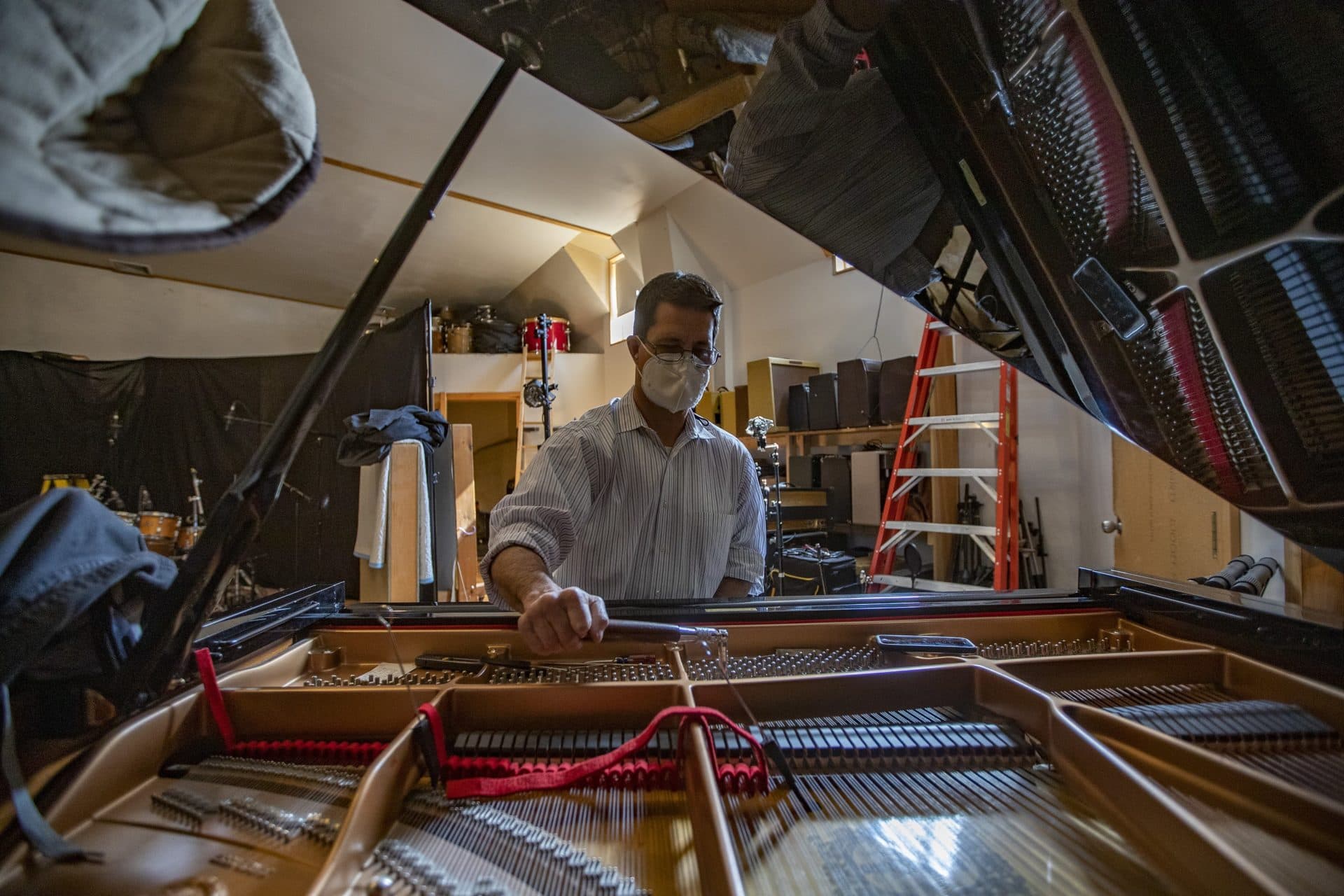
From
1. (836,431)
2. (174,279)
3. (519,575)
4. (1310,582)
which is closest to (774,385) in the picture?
(836,431)

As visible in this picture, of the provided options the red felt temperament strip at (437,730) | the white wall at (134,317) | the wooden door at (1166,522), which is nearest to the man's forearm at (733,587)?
the red felt temperament strip at (437,730)

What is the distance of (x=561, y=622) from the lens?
1.06m

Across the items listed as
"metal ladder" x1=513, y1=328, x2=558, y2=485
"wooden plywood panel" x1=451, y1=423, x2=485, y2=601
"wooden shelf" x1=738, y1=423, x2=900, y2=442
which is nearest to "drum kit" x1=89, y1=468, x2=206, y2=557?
"wooden plywood panel" x1=451, y1=423, x2=485, y2=601

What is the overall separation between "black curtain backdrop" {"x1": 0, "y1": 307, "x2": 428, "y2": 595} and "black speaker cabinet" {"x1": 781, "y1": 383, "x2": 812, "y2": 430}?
4.39 m

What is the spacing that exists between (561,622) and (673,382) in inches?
42.1

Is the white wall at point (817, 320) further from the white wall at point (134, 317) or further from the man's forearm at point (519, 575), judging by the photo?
the white wall at point (134, 317)

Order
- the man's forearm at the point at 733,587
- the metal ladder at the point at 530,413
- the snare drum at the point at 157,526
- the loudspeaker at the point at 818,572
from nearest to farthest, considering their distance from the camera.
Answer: the man's forearm at the point at 733,587 → the loudspeaker at the point at 818,572 → the snare drum at the point at 157,526 → the metal ladder at the point at 530,413

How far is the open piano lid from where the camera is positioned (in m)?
0.77

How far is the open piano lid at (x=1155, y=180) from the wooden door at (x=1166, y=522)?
168cm

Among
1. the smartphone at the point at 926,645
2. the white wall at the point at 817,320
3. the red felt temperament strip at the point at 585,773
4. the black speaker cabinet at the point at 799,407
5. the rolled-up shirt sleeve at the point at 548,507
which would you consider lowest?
the red felt temperament strip at the point at 585,773

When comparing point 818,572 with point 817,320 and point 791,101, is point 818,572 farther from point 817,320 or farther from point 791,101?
point 791,101

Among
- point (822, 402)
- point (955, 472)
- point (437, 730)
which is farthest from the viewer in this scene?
point (822, 402)

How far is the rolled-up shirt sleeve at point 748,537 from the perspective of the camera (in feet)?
7.27

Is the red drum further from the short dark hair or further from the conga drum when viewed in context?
the short dark hair
